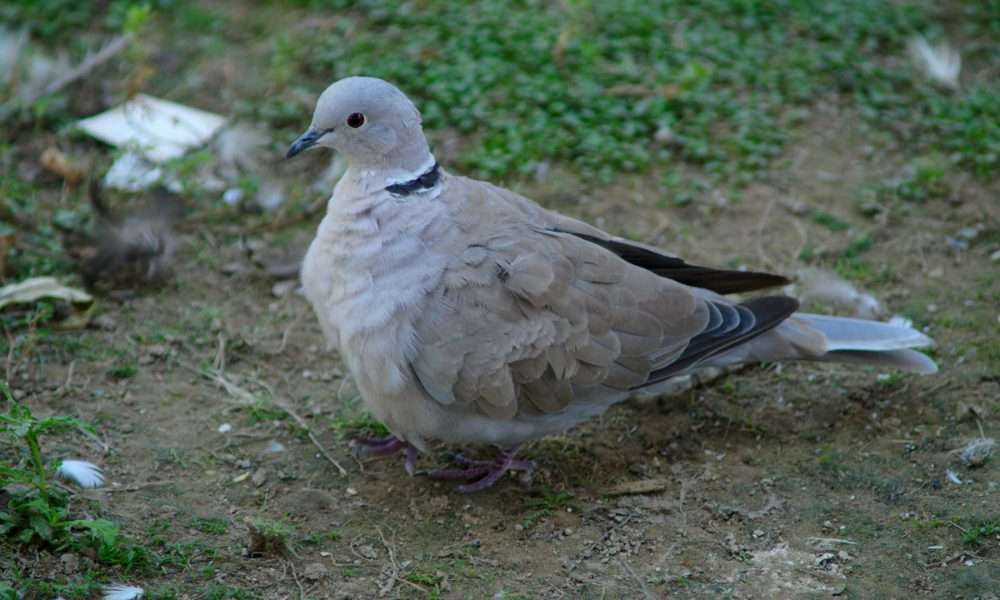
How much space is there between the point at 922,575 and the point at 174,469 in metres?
2.51

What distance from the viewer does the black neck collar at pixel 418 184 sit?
136 inches

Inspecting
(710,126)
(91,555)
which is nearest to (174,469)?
(91,555)

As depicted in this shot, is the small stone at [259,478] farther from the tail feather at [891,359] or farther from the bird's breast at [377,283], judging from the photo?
the tail feather at [891,359]

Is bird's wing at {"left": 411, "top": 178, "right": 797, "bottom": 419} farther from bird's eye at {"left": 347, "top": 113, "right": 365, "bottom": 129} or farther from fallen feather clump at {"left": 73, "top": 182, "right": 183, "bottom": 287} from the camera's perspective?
fallen feather clump at {"left": 73, "top": 182, "right": 183, "bottom": 287}

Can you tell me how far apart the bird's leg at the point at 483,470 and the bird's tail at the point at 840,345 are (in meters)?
0.82

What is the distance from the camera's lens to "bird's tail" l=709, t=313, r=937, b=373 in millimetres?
3736

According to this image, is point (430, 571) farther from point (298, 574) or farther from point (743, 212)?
point (743, 212)

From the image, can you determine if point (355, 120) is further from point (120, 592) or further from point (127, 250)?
point (120, 592)

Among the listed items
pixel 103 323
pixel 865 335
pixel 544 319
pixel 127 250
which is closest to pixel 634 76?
pixel 865 335

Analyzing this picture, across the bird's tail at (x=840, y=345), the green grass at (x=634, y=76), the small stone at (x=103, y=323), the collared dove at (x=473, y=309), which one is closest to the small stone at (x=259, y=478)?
→ the collared dove at (x=473, y=309)

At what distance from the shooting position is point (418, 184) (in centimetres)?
350

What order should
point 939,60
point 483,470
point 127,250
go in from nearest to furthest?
point 483,470 → point 127,250 → point 939,60

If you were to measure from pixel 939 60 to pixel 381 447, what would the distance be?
4075 millimetres

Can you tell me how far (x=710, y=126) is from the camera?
5.35 meters
